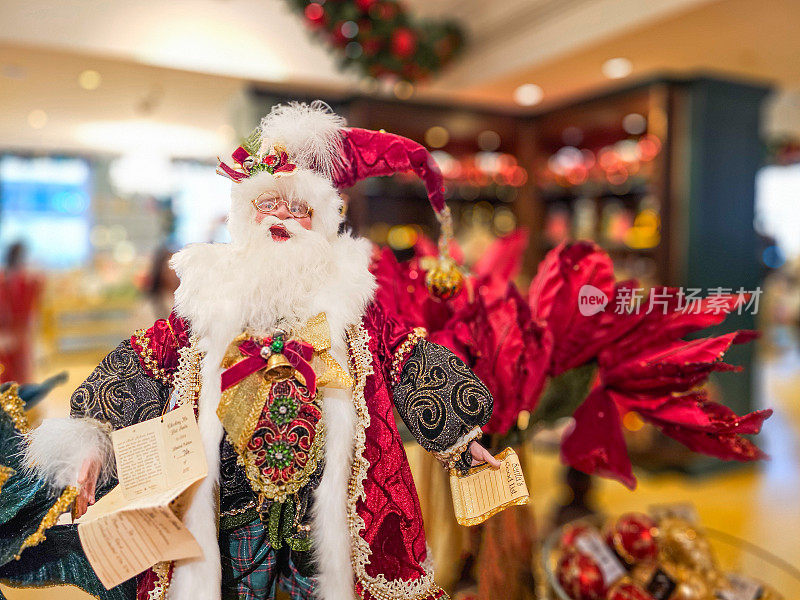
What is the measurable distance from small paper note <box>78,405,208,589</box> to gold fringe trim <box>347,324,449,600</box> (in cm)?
20

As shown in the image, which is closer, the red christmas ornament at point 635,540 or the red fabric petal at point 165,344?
the red fabric petal at point 165,344

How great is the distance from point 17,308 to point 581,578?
1934mm

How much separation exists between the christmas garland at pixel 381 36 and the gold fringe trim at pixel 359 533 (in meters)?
1.12

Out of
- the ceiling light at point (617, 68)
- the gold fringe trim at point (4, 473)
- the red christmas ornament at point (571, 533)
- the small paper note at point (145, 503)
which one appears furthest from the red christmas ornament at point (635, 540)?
the ceiling light at point (617, 68)

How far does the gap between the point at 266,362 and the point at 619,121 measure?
Result: 2960 millimetres

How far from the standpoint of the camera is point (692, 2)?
6.51 feet

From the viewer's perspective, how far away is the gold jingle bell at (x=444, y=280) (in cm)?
95

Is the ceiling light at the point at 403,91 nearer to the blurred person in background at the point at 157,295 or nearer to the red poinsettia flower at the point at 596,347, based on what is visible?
the blurred person in background at the point at 157,295

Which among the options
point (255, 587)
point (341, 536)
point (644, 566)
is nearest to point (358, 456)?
point (341, 536)

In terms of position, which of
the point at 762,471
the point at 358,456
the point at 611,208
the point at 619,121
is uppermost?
the point at 619,121

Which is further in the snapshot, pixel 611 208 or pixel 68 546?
pixel 611 208

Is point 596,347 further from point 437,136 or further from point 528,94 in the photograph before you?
point 528,94

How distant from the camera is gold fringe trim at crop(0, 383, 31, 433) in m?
0.74

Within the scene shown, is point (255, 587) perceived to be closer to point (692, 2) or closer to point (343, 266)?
point (343, 266)
